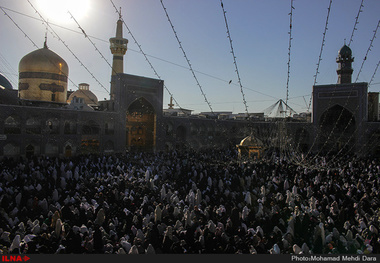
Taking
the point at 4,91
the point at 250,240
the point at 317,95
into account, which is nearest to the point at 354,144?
the point at 317,95

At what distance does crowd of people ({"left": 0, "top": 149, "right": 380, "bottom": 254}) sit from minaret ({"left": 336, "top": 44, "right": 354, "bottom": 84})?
71.4ft

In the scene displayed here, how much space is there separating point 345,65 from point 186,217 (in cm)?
3086

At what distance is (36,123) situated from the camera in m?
18.8

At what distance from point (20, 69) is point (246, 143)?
18025 millimetres

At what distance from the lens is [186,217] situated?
7.10 m

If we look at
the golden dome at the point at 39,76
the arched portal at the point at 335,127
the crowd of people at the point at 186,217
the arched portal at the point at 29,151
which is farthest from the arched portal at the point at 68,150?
the arched portal at the point at 335,127

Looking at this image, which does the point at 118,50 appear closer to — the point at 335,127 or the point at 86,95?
the point at 86,95

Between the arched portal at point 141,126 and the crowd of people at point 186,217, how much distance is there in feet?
41.1

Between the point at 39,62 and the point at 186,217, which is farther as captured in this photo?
the point at 39,62

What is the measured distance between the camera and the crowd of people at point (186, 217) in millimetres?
5805

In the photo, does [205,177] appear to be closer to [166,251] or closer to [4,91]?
[166,251]

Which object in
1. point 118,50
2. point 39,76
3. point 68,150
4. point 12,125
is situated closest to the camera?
point 12,125

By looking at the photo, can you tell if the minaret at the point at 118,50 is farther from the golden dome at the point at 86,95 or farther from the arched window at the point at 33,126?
the arched window at the point at 33,126

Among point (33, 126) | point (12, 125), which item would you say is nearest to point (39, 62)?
point (33, 126)
